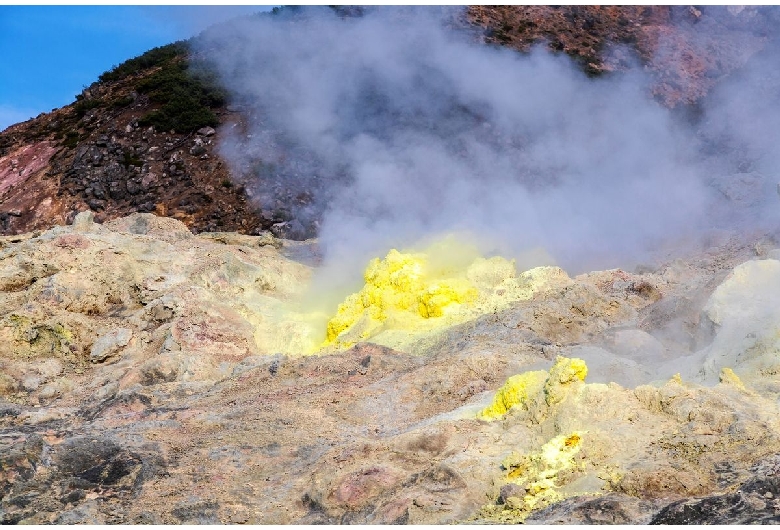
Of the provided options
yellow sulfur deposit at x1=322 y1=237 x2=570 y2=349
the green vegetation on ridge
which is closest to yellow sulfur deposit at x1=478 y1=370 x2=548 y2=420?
yellow sulfur deposit at x1=322 y1=237 x2=570 y2=349

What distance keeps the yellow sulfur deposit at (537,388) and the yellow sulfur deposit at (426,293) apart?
2.25m

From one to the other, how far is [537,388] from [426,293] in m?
2.94

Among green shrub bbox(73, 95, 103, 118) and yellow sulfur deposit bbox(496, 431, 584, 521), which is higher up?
green shrub bbox(73, 95, 103, 118)

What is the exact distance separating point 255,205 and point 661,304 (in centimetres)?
918

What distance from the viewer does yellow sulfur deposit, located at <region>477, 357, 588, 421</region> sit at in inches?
171

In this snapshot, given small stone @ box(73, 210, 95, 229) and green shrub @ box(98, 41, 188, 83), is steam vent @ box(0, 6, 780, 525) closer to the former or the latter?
small stone @ box(73, 210, 95, 229)

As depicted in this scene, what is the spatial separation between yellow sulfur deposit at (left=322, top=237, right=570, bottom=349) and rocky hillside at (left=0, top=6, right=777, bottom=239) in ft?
19.2

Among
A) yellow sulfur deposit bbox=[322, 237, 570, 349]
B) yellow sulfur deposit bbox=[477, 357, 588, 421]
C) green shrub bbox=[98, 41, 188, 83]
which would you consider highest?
green shrub bbox=[98, 41, 188, 83]

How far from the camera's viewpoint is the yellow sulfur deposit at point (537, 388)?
14.3 ft

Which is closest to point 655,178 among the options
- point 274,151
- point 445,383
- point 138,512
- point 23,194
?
point 445,383

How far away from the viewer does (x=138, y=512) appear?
161 inches

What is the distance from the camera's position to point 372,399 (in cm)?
551

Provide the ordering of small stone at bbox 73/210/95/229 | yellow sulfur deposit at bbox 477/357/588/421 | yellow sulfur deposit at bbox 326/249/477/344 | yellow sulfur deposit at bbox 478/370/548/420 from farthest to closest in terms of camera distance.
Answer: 1. small stone at bbox 73/210/95/229
2. yellow sulfur deposit at bbox 326/249/477/344
3. yellow sulfur deposit at bbox 478/370/548/420
4. yellow sulfur deposit at bbox 477/357/588/421

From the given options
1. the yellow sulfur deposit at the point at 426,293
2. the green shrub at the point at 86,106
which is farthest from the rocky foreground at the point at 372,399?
the green shrub at the point at 86,106
